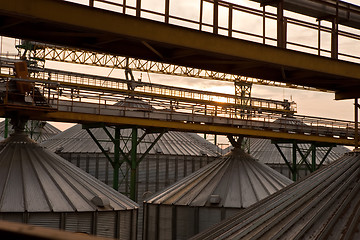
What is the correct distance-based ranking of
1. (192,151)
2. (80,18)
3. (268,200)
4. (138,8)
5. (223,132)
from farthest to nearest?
1. (192,151)
2. (223,132)
3. (268,200)
4. (138,8)
5. (80,18)

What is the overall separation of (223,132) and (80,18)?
2599 centimetres

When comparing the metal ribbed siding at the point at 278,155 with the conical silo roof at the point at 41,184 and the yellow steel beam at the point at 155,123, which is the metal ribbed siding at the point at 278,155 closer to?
the yellow steel beam at the point at 155,123

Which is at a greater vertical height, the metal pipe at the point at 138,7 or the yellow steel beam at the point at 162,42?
the metal pipe at the point at 138,7

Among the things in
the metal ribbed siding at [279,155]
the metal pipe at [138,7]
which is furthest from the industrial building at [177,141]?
the metal ribbed siding at [279,155]

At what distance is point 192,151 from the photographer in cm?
4509

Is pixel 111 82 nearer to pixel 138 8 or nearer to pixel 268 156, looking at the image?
pixel 268 156

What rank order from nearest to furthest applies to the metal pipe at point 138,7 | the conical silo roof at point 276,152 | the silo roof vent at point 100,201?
the metal pipe at point 138,7
the silo roof vent at point 100,201
the conical silo roof at point 276,152

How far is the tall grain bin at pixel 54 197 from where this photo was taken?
20625 mm

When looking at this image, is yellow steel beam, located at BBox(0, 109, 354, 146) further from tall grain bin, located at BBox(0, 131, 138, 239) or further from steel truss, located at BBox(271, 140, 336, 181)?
tall grain bin, located at BBox(0, 131, 138, 239)

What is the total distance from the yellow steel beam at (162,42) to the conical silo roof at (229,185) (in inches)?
505

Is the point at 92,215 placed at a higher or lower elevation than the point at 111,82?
lower

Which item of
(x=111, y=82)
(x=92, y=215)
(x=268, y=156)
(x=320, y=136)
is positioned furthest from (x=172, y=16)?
(x=268, y=156)

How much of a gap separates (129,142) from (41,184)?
831 inches

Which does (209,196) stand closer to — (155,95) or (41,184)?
(41,184)
